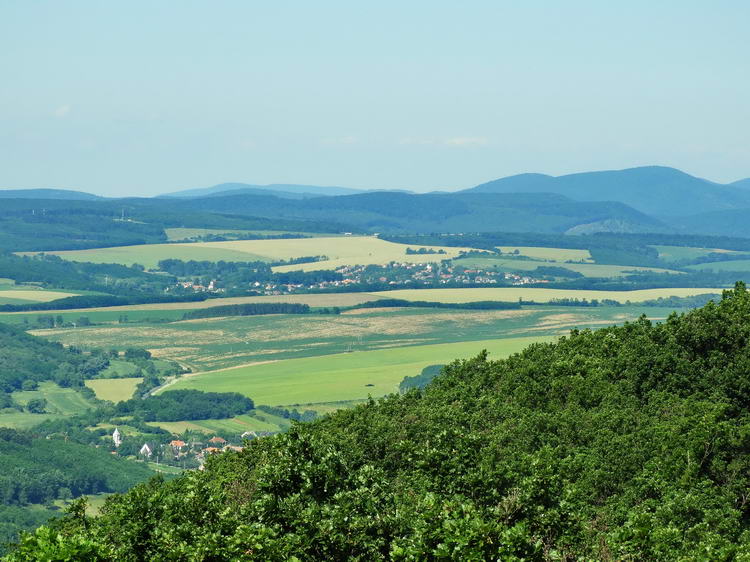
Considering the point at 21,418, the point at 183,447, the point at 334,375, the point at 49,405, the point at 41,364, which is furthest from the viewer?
the point at 41,364

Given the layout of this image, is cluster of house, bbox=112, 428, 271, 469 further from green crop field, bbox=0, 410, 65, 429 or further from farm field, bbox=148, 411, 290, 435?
green crop field, bbox=0, 410, 65, 429

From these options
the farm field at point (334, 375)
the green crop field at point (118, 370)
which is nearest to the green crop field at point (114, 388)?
the green crop field at point (118, 370)

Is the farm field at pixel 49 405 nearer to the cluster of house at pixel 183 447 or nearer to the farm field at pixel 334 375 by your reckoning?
the farm field at pixel 334 375

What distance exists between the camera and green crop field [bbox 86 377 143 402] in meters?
154

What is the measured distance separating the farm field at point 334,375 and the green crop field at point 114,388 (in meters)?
6.17

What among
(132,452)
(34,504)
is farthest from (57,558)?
(132,452)

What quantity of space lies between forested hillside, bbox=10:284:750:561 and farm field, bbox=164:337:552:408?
68183mm

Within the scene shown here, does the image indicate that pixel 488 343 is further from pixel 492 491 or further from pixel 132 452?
pixel 492 491

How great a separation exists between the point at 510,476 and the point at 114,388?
125m

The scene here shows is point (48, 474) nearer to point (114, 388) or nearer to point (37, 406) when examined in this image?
point (37, 406)

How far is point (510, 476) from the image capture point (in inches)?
1663

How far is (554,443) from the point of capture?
179ft

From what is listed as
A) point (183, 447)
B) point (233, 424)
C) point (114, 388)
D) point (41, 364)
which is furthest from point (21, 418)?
point (41, 364)

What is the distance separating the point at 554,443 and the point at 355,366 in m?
109
